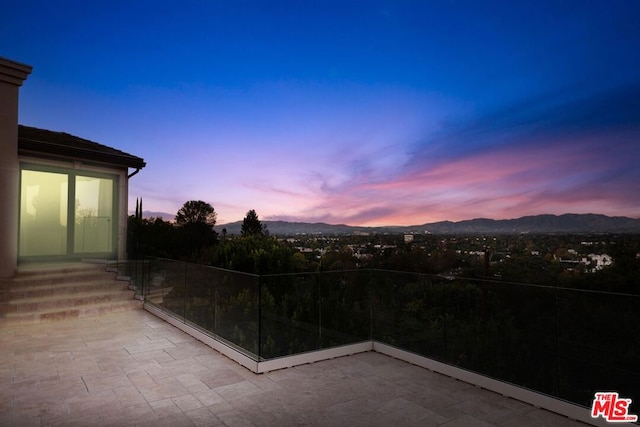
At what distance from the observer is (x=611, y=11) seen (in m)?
8.43

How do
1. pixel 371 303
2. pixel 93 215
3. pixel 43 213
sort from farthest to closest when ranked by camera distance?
pixel 93 215 < pixel 43 213 < pixel 371 303

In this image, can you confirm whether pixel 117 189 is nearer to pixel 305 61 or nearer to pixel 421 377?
pixel 305 61

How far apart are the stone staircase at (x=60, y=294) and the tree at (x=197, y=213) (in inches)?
681

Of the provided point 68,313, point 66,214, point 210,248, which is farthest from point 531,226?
point 66,214

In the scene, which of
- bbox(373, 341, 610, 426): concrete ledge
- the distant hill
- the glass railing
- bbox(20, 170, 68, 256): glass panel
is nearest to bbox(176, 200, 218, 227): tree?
the distant hill

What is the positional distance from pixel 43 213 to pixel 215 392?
9.20 metres

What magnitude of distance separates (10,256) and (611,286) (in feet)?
49.5

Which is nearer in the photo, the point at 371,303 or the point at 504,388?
the point at 504,388

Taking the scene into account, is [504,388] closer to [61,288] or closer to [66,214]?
[61,288]

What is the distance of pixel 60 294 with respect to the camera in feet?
26.3

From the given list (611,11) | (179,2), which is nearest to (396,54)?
(611,11)

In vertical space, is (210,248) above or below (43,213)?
below

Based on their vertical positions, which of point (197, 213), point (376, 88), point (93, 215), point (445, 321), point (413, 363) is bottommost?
point (413, 363)

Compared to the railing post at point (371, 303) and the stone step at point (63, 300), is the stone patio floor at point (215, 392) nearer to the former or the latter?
the railing post at point (371, 303)
